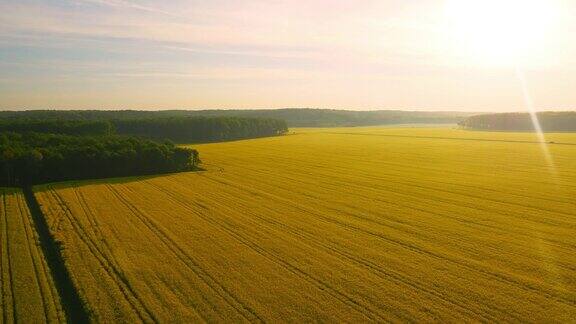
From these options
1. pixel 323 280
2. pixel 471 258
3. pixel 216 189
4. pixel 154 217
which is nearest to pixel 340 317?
pixel 323 280

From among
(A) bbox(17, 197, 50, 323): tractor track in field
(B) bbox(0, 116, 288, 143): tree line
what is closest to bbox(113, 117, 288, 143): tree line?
(B) bbox(0, 116, 288, 143): tree line

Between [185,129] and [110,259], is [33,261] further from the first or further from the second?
[185,129]

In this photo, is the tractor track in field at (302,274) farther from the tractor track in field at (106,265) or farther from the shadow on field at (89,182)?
the shadow on field at (89,182)

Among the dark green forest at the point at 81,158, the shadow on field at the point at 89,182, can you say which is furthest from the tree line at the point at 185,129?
the shadow on field at the point at 89,182

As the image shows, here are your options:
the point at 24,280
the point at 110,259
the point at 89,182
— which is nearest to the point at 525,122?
the point at 89,182

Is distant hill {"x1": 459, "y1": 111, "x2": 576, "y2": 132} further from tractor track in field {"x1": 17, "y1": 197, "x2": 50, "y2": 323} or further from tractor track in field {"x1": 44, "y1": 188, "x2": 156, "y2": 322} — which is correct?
tractor track in field {"x1": 17, "y1": 197, "x2": 50, "y2": 323}

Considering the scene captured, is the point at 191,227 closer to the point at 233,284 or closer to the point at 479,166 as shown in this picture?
the point at 233,284
